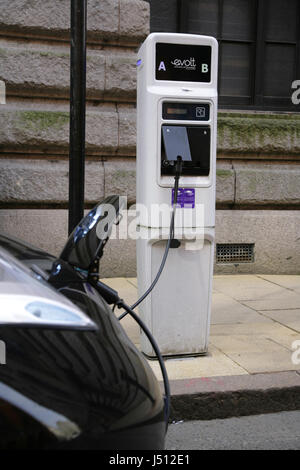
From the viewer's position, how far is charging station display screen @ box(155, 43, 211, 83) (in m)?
3.76

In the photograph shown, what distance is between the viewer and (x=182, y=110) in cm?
385

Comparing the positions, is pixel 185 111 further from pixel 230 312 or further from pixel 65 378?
pixel 65 378

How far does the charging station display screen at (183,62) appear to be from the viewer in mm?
3762

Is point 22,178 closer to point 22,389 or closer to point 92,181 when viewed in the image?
point 92,181

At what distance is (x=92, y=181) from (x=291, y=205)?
8.44 ft

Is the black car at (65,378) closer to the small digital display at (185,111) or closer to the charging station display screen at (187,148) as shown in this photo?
the charging station display screen at (187,148)

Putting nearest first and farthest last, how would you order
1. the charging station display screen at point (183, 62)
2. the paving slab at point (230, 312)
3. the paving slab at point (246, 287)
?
the charging station display screen at point (183, 62) < the paving slab at point (230, 312) < the paving slab at point (246, 287)

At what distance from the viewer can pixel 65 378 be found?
51.5 inches

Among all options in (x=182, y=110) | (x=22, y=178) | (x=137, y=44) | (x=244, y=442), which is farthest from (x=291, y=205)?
(x=244, y=442)

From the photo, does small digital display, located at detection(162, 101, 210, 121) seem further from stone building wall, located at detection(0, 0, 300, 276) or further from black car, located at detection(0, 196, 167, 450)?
stone building wall, located at detection(0, 0, 300, 276)

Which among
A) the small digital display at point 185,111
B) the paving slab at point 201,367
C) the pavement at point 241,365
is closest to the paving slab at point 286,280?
the pavement at point 241,365

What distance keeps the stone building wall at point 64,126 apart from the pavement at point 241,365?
137cm

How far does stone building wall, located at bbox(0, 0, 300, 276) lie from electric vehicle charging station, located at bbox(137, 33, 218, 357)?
2.63 m

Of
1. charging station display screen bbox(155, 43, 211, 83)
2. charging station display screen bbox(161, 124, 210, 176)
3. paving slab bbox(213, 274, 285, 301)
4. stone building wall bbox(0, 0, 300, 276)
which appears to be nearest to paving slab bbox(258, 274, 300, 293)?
paving slab bbox(213, 274, 285, 301)
